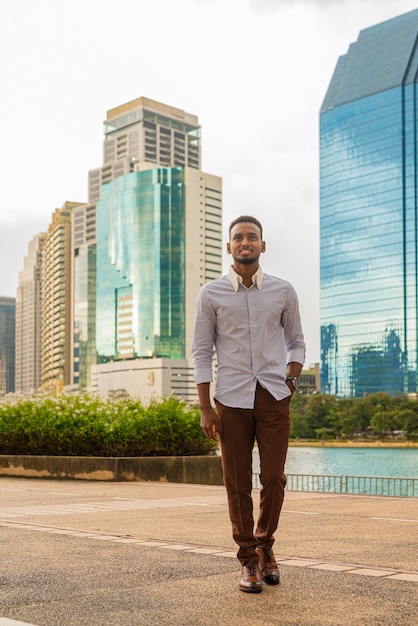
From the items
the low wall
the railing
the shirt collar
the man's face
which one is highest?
the man's face

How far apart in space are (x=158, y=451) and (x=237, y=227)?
35.1 feet

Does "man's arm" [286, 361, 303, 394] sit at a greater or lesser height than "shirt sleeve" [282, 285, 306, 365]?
lesser

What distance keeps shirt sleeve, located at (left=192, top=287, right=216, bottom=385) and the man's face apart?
294 mm

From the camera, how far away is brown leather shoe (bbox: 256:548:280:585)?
189 inches

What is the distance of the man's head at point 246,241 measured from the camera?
16.8ft

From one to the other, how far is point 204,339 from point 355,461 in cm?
9150

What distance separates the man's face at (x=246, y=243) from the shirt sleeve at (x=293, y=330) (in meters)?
0.30

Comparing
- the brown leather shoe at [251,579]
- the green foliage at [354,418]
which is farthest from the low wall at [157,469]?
the green foliage at [354,418]

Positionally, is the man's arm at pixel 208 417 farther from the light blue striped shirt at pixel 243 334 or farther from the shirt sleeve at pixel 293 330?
the shirt sleeve at pixel 293 330

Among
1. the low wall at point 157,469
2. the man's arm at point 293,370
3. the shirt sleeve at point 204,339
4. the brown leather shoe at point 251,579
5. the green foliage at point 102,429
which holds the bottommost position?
the low wall at point 157,469

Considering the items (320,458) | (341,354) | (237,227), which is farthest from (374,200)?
(237,227)

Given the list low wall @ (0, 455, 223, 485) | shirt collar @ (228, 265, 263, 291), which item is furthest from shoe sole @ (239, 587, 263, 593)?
low wall @ (0, 455, 223, 485)

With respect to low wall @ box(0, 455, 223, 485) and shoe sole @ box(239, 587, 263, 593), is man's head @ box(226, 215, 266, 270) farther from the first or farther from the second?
low wall @ box(0, 455, 223, 485)

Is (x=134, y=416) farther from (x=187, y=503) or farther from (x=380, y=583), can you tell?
(x=380, y=583)
